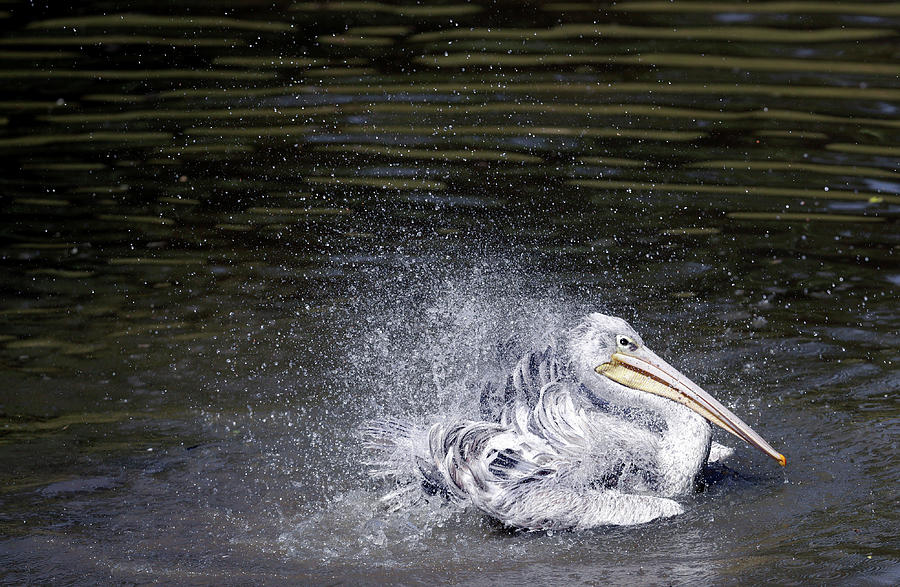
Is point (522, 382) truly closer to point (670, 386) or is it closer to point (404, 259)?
point (670, 386)

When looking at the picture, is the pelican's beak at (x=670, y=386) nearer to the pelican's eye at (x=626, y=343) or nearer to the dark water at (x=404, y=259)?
the pelican's eye at (x=626, y=343)

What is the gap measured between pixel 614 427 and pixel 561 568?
2.66 feet

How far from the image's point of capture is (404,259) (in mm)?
Result: 8117

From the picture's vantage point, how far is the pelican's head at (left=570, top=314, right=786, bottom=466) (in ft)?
18.3

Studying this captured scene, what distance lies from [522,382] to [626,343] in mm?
535

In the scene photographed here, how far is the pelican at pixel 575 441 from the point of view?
17.3ft

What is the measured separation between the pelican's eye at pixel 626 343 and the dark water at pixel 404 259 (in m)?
0.80

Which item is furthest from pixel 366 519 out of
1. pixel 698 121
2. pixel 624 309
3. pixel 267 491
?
pixel 698 121

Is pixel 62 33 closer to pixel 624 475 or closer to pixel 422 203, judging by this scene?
pixel 422 203

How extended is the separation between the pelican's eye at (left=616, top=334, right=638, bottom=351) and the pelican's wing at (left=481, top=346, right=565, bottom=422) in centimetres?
31

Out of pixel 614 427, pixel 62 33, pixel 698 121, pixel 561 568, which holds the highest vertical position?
pixel 62 33

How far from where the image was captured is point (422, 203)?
8820 millimetres

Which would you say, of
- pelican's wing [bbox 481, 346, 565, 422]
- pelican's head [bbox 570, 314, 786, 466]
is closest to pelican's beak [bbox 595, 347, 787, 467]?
pelican's head [bbox 570, 314, 786, 466]

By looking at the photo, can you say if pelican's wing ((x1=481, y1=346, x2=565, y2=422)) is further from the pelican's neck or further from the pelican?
the pelican's neck
